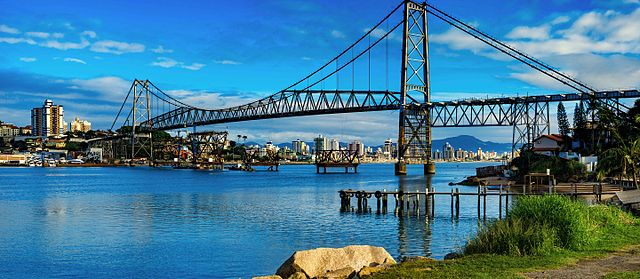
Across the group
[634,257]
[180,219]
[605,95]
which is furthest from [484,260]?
[605,95]

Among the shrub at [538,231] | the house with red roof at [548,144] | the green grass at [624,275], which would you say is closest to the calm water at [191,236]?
the shrub at [538,231]

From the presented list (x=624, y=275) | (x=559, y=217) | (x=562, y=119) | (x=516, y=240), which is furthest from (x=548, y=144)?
(x=624, y=275)

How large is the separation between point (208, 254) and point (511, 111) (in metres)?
77.0

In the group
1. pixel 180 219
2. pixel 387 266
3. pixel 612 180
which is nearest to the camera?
pixel 387 266

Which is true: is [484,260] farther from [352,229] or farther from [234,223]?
[234,223]

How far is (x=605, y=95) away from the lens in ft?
257

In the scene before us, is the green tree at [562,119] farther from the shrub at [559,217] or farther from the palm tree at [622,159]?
the shrub at [559,217]

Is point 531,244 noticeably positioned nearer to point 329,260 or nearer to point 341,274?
point 341,274

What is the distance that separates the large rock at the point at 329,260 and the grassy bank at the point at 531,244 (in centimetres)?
105

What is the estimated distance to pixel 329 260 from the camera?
53.4 feet

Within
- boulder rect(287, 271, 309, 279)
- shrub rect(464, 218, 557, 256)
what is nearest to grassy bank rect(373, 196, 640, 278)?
shrub rect(464, 218, 557, 256)

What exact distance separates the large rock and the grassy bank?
105 cm

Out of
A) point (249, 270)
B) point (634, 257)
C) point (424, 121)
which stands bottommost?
point (249, 270)

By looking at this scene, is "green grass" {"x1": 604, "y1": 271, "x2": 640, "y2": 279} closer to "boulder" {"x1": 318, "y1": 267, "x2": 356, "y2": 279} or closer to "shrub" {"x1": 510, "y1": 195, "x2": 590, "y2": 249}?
"shrub" {"x1": 510, "y1": 195, "x2": 590, "y2": 249}
